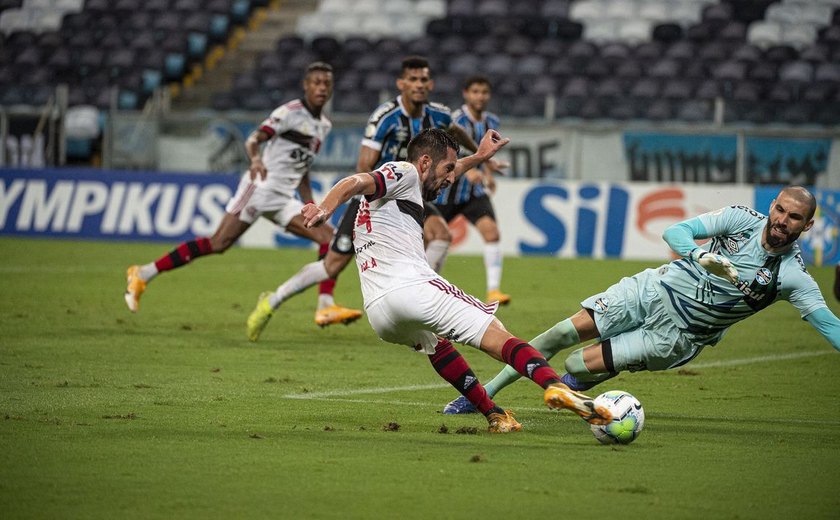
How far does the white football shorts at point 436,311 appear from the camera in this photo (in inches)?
266

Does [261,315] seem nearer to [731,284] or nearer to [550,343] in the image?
[550,343]

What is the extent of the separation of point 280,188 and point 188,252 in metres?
1.09

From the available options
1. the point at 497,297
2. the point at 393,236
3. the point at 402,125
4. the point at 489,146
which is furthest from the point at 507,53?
the point at 393,236

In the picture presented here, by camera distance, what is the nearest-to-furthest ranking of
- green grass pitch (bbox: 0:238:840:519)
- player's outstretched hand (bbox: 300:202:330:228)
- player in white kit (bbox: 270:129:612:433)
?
green grass pitch (bbox: 0:238:840:519)
player's outstretched hand (bbox: 300:202:330:228)
player in white kit (bbox: 270:129:612:433)

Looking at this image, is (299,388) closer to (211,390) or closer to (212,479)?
(211,390)

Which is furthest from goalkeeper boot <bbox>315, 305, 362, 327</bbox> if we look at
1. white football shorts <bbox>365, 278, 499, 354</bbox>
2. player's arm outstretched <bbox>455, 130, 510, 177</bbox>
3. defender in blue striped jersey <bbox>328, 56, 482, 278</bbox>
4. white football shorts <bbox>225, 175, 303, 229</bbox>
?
white football shorts <bbox>365, 278, 499, 354</bbox>

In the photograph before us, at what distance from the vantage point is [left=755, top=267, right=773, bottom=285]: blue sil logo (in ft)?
23.8

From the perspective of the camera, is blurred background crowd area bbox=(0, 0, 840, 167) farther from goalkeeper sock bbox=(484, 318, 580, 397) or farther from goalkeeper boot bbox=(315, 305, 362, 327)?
goalkeeper sock bbox=(484, 318, 580, 397)

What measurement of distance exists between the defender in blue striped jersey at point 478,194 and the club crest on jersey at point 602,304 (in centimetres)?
617

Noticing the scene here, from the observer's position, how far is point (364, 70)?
2689 centimetres

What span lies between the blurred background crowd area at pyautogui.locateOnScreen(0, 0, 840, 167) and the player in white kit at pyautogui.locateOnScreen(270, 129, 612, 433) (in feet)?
51.1

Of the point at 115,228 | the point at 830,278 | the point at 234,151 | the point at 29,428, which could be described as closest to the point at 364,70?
the point at 234,151

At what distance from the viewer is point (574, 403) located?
6.38 m

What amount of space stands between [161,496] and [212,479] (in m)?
0.37
